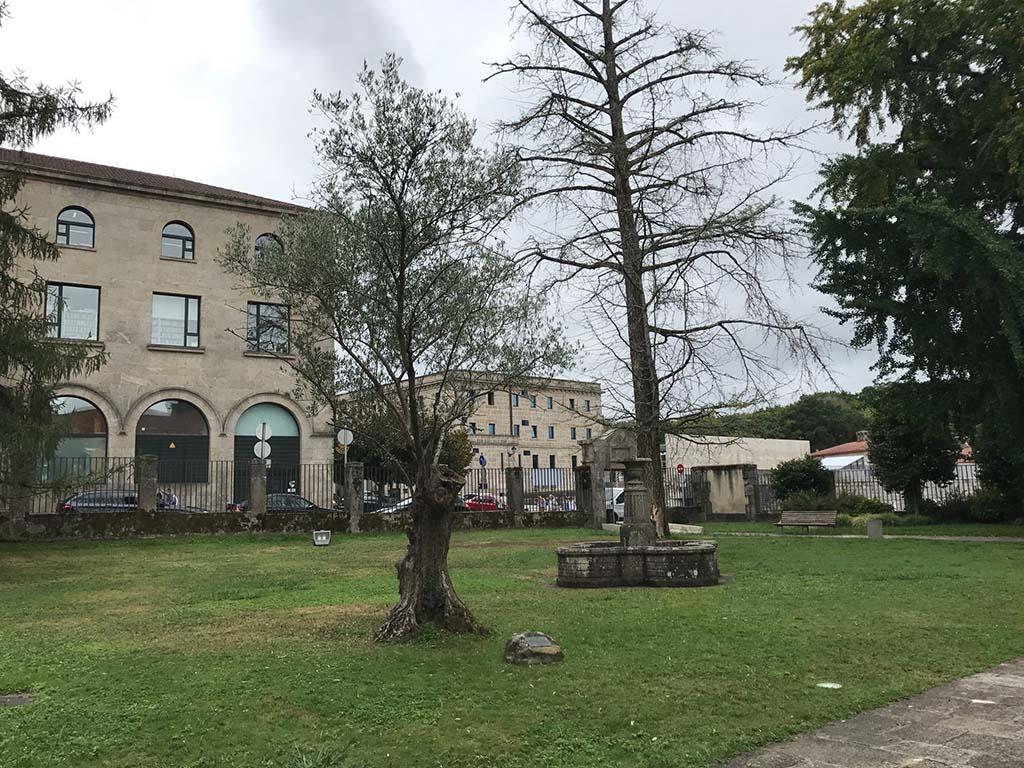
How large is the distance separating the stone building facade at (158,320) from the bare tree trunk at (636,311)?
595 inches

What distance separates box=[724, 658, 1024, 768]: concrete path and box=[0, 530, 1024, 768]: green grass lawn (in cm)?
19

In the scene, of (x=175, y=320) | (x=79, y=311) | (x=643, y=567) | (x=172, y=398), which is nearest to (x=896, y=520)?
(x=643, y=567)

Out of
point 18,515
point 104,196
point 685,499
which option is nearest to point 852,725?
point 18,515

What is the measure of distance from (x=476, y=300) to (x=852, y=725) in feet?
20.2

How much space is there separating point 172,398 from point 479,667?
1038 inches

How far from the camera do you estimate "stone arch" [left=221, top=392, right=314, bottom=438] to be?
97.5 ft

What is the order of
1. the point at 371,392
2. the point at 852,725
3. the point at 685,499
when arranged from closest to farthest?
the point at 852,725
the point at 371,392
the point at 685,499

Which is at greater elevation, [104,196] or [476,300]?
[104,196]

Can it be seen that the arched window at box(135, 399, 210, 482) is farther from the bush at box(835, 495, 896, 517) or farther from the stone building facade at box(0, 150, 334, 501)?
the bush at box(835, 495, 896, 517)

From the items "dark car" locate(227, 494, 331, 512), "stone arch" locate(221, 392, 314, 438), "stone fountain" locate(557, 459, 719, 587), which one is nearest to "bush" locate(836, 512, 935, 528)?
"stone fountain" locate(557, 459, 719, 587)

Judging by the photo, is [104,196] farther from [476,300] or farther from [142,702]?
[142,702]

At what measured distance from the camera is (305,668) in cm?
610

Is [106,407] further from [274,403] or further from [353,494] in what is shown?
[353,494]

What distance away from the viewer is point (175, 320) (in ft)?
97.5
